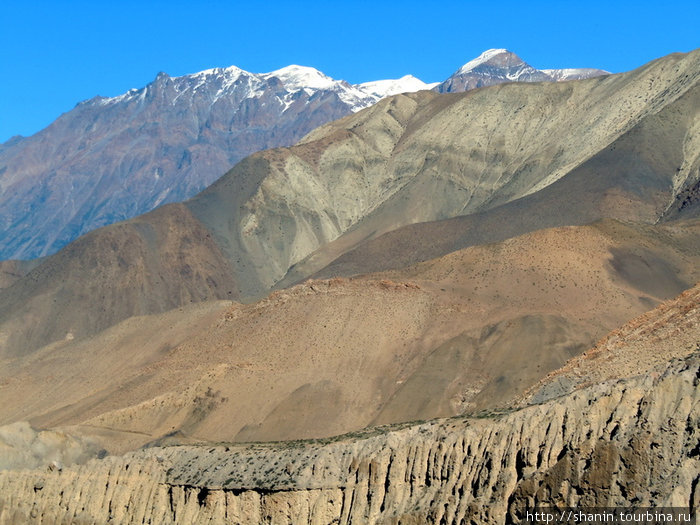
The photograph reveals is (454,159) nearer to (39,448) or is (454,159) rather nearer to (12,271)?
(12,271)

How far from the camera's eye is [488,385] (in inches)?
2450

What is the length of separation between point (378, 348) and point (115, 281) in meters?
65.0

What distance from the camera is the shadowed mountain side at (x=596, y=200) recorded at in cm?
11025

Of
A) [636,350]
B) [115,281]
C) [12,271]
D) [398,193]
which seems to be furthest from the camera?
[12,271]

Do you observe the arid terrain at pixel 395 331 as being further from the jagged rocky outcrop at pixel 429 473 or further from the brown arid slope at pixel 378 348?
the brown arid slope at pixel 378 348

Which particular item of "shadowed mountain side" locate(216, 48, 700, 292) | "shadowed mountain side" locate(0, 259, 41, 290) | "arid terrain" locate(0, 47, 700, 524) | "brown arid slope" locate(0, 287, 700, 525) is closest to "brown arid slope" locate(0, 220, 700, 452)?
"arid terrain" locate(0, 47, 700, 524)

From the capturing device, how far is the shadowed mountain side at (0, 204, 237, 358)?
120m

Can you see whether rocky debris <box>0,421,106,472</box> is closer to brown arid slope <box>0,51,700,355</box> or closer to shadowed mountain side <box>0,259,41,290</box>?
brown arid slope <box>0,51,700,355</box>

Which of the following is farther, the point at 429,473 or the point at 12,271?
the point at 12,271

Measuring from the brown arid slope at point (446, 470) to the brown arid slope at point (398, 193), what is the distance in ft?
224

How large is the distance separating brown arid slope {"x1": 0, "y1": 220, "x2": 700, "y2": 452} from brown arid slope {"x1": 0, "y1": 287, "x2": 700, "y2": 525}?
17000 mm

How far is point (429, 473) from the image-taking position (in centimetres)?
3400

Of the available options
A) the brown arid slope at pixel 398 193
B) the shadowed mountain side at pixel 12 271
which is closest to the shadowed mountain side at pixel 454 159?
the brown arid slope at pixel 398 193

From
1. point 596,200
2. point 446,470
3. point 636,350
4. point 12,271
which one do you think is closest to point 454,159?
point 596,200
